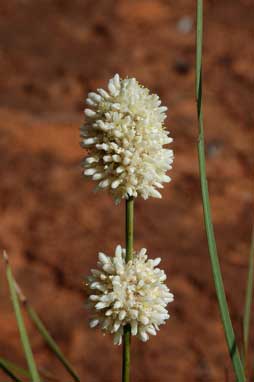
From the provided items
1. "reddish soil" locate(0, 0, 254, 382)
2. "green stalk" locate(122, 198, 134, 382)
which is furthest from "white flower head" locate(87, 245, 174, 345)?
"reddish soil" locate(0, 0, 254, 382)

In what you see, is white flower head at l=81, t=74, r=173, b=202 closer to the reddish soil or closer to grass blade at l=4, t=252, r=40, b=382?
grass blade at l=4, t=252, r=40, b=382

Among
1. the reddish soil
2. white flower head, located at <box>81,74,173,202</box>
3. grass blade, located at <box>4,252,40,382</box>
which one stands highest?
the reddish soil

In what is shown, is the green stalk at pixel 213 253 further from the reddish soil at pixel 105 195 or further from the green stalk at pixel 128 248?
the reddish soil at pixel 105 195

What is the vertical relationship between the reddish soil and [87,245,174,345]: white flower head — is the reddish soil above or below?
above

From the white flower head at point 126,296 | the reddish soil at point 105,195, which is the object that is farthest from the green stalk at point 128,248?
the reddish soil at point 105,195

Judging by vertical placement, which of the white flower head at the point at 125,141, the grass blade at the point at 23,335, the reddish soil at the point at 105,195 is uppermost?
the reddish soil at the point at 105,195

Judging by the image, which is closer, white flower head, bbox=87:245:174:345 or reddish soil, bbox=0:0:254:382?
white flower head, bbox=87:245:174:345

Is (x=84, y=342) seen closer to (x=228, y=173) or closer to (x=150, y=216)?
(x=150, y=216)
